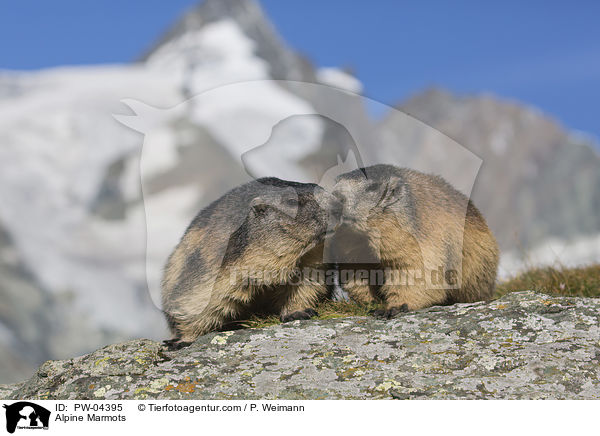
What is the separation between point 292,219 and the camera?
923cm

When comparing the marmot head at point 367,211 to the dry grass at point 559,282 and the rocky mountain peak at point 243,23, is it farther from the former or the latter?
the rocky mountain peak at point 243,23

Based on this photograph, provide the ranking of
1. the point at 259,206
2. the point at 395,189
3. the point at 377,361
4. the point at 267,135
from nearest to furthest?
the point at 377,361 → the point at 267,135 → the point at 259,206 → the point at 395,189

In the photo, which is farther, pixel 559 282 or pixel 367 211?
pixel 559 282

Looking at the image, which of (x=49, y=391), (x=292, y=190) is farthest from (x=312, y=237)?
(x=49, y=391)

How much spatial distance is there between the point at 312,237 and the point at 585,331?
13.3 feet

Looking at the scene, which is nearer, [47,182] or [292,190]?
[292,190]

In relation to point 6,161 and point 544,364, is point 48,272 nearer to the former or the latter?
point 6,161

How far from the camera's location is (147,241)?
9.85 metres

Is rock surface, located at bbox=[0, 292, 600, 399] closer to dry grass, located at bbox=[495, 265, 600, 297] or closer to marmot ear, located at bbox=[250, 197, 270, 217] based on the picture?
marmot ear, located at bbox=[250, 197, 270, 217]
